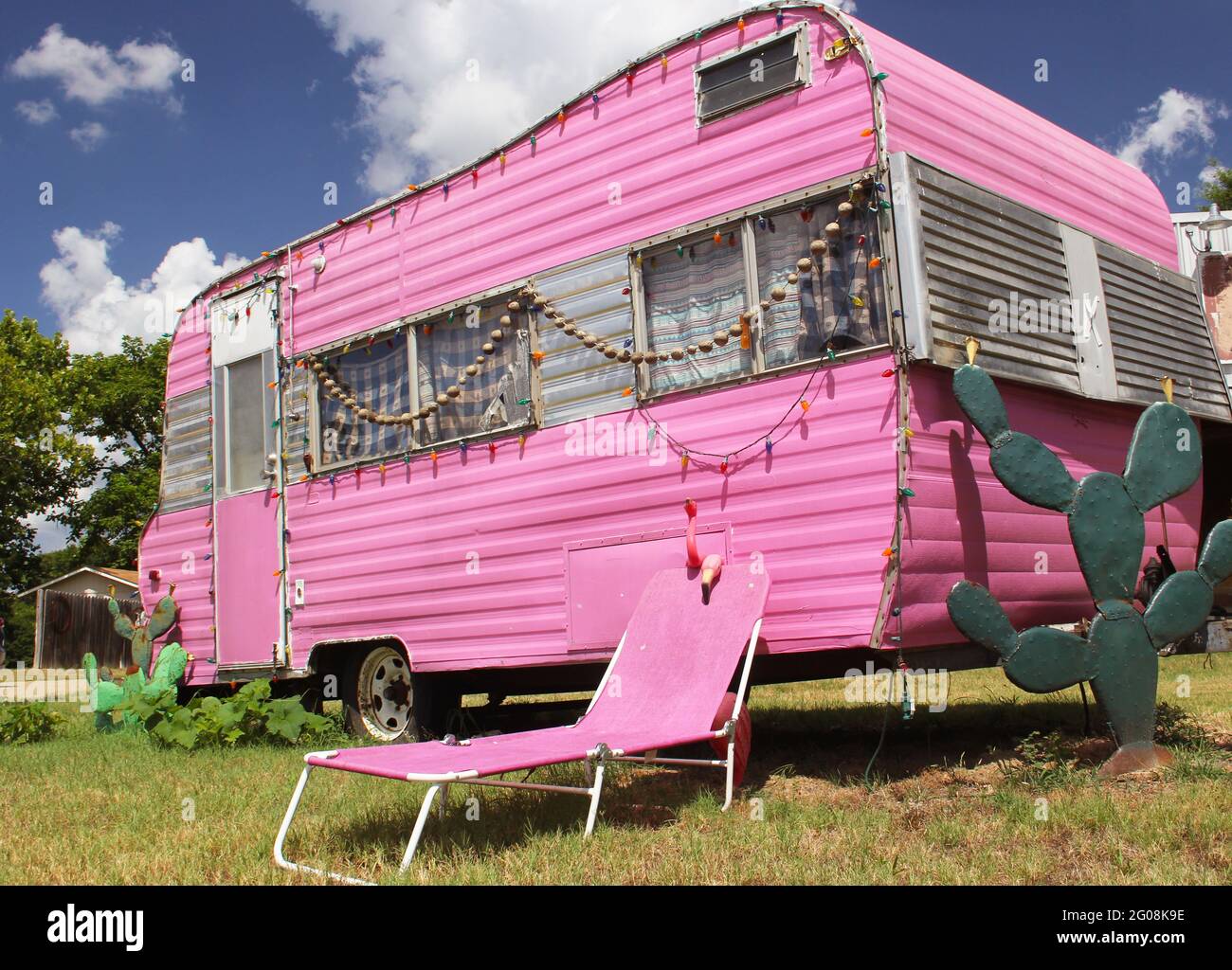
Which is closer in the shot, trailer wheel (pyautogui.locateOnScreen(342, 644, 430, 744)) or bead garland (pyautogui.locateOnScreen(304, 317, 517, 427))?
bead garland (pyautogui.locateOnScreen(304, 317, 517, 427))

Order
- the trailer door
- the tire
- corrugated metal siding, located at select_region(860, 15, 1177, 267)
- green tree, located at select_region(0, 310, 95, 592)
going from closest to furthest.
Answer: corrugated metal siding, located at select_region(860, 15, 1177, 267), the tire, the trailer door, green tree, located at select_region(0, 310, 95, 592)

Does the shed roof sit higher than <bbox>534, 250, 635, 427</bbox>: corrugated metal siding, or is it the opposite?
the shed roof

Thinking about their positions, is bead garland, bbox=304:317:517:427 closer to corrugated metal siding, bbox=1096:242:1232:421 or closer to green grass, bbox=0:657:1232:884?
green grass, bbox=0:657:1232:884

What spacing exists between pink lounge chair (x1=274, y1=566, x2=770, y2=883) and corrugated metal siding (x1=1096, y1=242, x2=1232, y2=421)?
2624mm

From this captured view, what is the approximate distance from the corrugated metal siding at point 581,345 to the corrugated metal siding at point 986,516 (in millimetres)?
1657

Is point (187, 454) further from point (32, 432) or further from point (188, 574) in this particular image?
point (32, 432)

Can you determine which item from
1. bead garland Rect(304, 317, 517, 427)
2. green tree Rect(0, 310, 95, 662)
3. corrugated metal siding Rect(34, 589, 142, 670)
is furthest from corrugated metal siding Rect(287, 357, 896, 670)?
corrugated metal siding Rect(34, 589, 142, 670)

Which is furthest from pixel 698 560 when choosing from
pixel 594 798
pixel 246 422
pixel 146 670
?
pixel 146 670

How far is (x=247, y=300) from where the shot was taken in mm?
8719

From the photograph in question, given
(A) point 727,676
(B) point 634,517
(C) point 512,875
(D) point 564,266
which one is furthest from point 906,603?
(D) point 564,266

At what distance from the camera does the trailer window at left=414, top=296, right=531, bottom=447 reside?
6.77 m

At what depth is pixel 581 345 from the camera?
20.9 ft

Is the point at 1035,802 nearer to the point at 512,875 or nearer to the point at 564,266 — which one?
the point at 512,875
